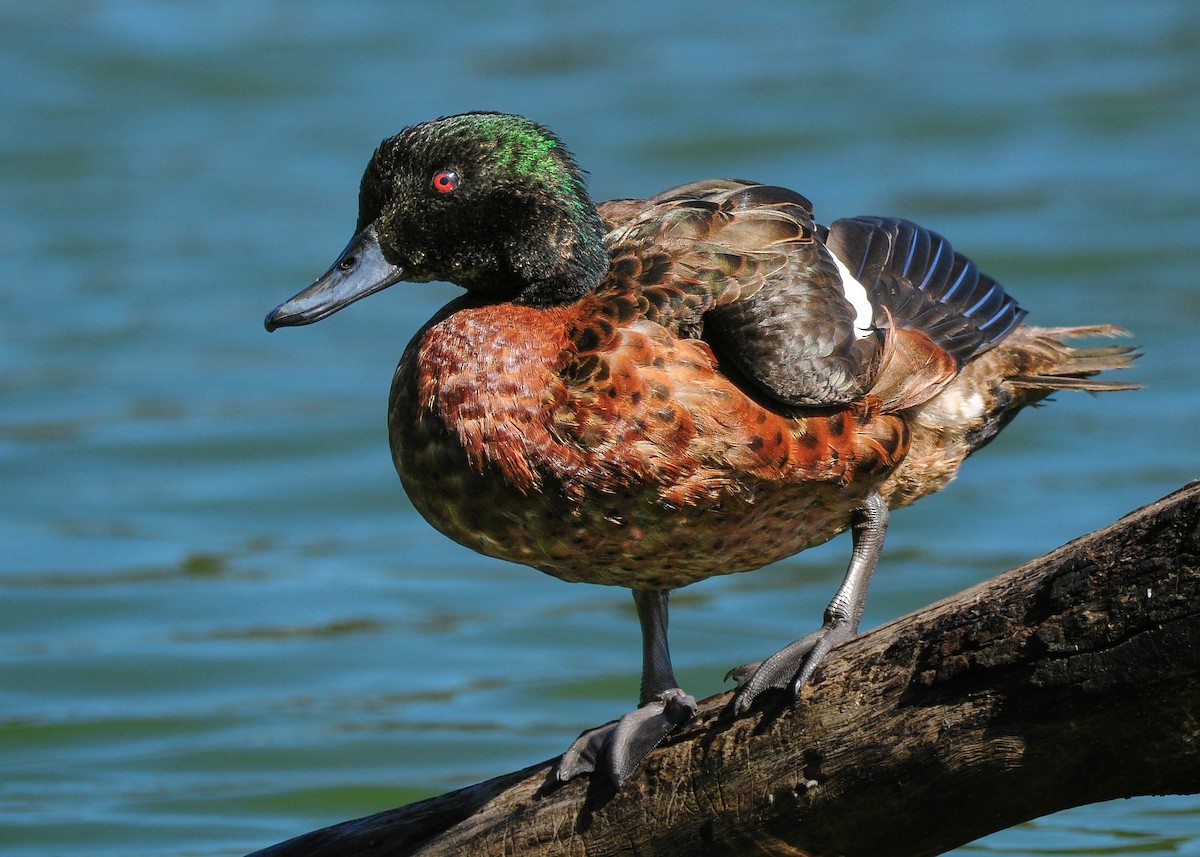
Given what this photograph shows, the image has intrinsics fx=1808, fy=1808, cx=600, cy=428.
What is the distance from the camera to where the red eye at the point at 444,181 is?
4699 mm

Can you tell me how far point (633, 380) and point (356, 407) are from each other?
7842 mm

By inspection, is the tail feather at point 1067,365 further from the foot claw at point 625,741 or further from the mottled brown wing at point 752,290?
the foot claw at point 625,741

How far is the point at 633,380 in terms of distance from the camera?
447cm

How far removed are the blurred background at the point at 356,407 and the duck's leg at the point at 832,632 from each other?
8.71 feet

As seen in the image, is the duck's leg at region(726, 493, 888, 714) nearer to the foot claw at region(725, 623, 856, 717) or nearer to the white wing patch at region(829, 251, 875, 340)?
the foot claw at region(725, 623, 856, 717)

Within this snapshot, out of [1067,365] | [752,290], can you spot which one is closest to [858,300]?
[752,290]

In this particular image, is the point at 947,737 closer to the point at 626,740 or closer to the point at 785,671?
the point at 785,671

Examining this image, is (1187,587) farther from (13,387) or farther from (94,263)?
(94,263)

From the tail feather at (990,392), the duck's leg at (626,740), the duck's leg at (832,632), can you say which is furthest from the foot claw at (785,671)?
the tail feather at (990,392)

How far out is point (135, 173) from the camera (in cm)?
→ 1605

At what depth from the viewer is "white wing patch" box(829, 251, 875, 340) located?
4.98 meters

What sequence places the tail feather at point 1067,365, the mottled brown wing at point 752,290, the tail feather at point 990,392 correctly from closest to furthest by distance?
the mottled brown wing at point 752,290
the tail feather at point 990,392
the tail feather at point 1067,365

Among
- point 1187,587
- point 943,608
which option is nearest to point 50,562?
point 943,608

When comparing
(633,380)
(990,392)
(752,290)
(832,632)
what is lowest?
(832,632)
